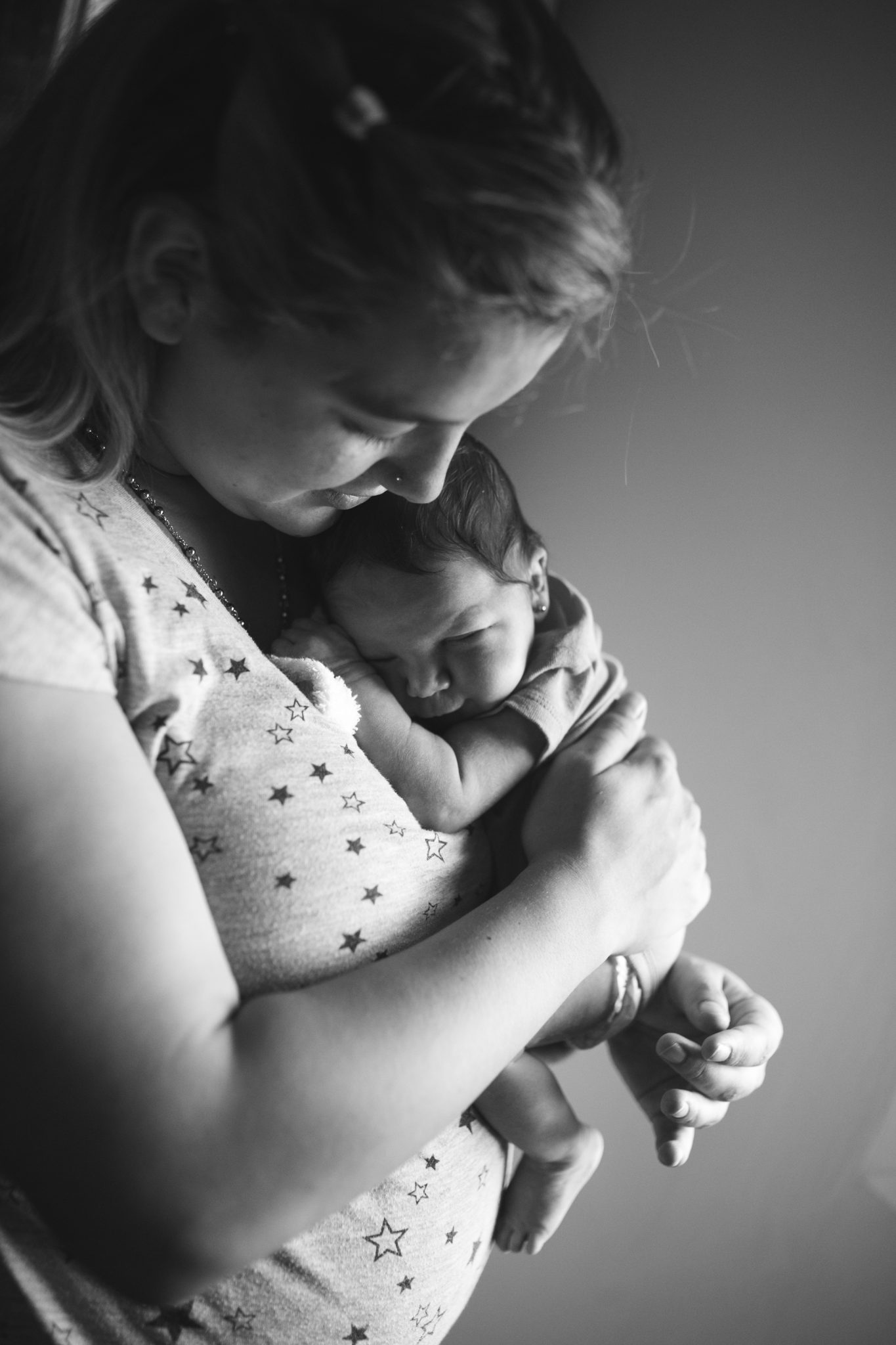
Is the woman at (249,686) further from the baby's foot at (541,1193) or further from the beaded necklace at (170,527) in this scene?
the baby's foot at (541,1193)

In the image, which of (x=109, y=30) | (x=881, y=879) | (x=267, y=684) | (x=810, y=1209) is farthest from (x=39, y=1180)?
(x=810, y=1209)

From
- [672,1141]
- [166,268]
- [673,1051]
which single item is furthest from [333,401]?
[672,1141]

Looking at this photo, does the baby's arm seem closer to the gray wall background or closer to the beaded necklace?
the beaded necklace

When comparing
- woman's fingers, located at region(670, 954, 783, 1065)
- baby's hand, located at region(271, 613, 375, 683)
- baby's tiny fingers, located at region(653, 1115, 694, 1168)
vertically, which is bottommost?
baby's tiny fingers, located at region(653, 1115, 694, 1168)

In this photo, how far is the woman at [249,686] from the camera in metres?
0.57

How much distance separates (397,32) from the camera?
60 centimetres

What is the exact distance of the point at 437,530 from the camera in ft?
3.45

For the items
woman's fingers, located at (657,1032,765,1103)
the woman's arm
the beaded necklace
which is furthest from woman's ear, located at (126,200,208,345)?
woman's fingers, located at (657,1032,765,1103)

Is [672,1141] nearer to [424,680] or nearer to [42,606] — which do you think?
[424,680]

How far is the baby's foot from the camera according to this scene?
1070mm

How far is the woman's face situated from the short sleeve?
0.56 ft

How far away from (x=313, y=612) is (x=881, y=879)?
865 millimetres

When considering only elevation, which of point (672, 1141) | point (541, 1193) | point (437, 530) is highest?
point (437, 530)

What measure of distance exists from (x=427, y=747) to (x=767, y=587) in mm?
634
